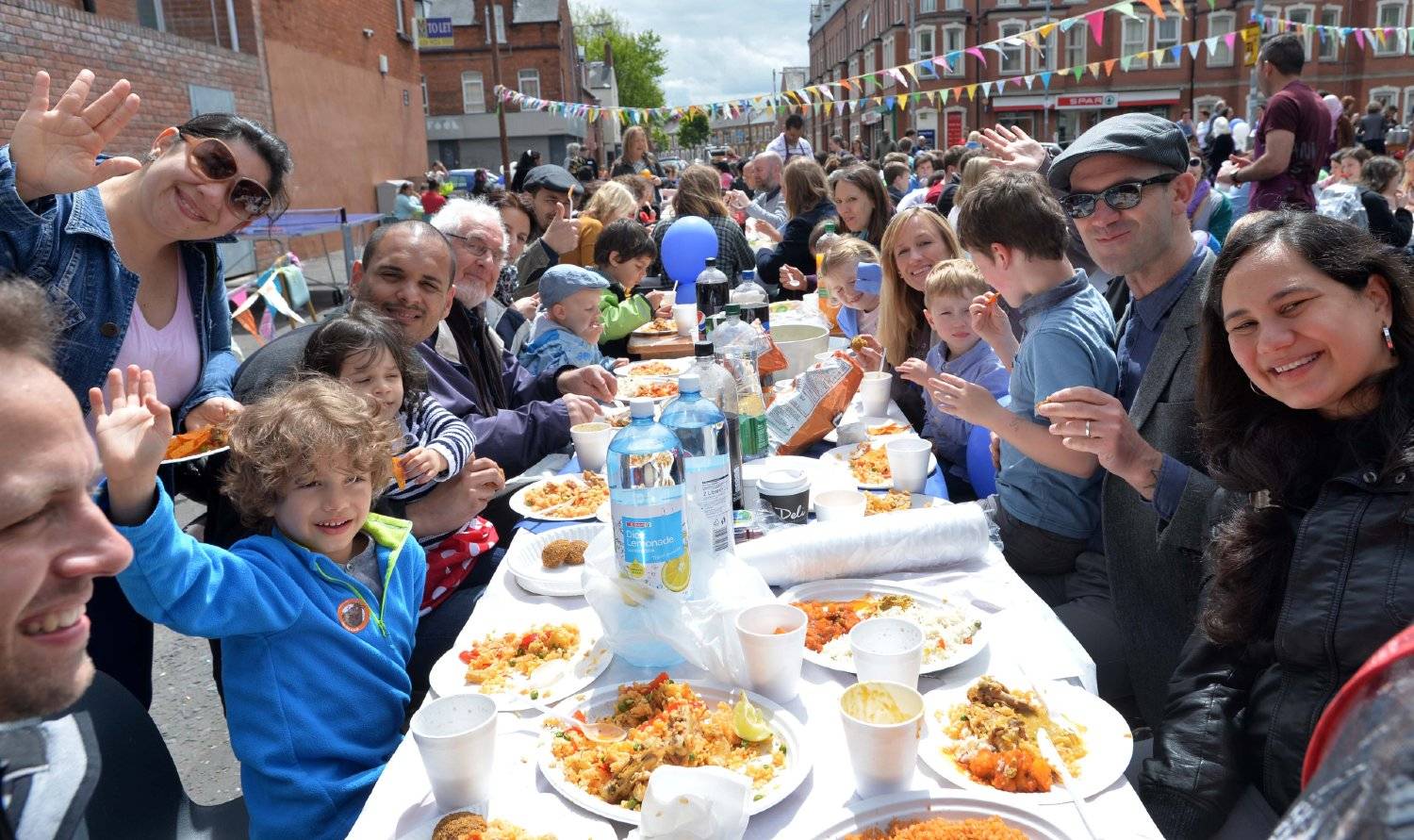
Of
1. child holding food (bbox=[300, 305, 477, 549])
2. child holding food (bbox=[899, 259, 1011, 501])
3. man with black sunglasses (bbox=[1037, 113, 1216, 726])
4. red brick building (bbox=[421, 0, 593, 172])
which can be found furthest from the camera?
red brick building (bbox=[421, 0, 593, 172])

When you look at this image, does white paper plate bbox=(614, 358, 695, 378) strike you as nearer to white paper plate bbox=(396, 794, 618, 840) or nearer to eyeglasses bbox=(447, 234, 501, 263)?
eyeglasses bbox=(447, 234, 501, 263)

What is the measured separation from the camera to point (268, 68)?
50.7ft

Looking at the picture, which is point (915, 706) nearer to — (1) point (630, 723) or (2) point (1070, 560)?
(1) point (630, 723)

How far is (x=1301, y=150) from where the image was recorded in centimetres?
647

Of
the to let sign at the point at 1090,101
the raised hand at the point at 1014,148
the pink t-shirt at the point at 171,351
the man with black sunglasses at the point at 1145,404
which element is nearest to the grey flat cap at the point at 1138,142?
the man with black sunglasses at the point at 1145,404

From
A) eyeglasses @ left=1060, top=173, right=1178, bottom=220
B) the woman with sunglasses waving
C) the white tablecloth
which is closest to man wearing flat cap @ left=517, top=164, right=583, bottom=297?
the woman with sunglasses waving

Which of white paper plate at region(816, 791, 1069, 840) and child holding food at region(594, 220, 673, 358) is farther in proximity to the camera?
child holding food at region(594, 220, 673, 358)

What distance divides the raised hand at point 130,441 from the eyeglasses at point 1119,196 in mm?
2618

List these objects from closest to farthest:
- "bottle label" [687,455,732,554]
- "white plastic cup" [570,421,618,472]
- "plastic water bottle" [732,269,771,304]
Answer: "bottle label" [687,455,732,554]
"white plastic cup" [570,421,618,472]
"plastic water bottle" [732,269,771,304]

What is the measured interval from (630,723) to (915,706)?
1.76ft

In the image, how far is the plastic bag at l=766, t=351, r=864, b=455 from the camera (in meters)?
3.24

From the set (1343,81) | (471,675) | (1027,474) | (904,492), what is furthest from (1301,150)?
(1343,81)

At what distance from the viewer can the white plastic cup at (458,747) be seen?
1.35 metres

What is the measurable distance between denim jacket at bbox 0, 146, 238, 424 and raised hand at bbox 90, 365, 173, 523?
655 mm
